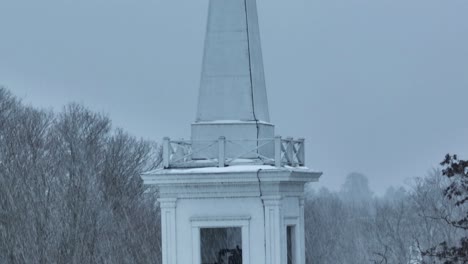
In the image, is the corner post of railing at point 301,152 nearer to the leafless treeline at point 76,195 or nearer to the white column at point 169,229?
the white column at point 169,229

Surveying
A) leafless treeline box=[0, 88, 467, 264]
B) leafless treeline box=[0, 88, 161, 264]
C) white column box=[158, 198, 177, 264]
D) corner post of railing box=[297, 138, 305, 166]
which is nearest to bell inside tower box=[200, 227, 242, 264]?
white column box=[158, 198, 177, 264]

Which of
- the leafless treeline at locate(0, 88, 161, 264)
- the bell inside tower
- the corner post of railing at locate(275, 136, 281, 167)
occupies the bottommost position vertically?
the bell inside tower

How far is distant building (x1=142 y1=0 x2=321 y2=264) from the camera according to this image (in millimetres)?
21438

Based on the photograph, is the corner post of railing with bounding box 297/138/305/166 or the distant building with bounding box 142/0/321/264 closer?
the distant building with bounding box 142/0/321/264

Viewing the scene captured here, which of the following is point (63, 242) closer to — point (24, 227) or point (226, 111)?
point (24, 227)

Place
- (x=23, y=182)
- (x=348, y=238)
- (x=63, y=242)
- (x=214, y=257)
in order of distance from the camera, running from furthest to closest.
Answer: (x=348, y=238) < (x=23, y=182) < (x=63, y=242) < (x=214, y=257)

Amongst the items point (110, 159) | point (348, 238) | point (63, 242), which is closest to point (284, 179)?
point (63, 242)

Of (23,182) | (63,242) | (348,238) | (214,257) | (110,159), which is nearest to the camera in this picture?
(214,257)

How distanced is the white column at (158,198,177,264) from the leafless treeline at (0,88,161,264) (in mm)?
39551

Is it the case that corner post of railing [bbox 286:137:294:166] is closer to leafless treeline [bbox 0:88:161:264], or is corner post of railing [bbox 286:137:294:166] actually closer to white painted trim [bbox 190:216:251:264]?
white painted trim [bbox 190:216:251:264]

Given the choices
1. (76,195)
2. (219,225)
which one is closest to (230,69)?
(219,225)

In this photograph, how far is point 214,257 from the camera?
22750mm

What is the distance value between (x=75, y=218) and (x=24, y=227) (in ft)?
9.94

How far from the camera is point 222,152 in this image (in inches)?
842
